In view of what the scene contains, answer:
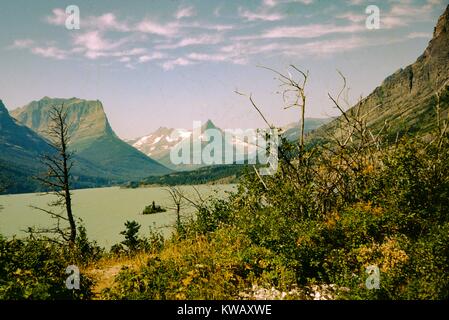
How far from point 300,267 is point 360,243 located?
2.27m

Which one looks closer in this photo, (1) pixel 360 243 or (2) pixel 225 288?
(2) pixel 225 288

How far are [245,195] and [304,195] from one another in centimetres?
407

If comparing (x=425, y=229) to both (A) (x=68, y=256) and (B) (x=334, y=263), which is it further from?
(A) (x=68, y=256)

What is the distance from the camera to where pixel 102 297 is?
839 centimetres
